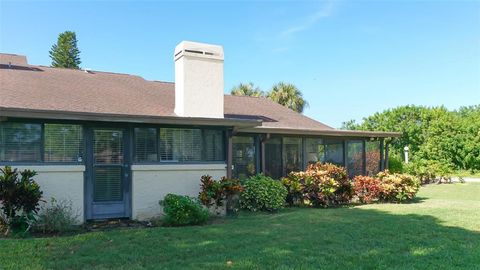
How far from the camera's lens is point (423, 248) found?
6637 mm

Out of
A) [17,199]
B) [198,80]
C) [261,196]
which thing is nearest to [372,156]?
[261,196]

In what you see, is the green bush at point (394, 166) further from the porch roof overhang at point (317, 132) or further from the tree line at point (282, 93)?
the tree line at point (282, 93)

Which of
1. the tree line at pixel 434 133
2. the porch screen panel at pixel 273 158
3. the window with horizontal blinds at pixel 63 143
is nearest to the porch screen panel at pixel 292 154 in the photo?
the porch screen panel at pixel 273 158

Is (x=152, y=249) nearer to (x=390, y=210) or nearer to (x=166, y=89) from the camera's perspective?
(x=390, y=210)

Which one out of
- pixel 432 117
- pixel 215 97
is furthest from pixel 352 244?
pixel 432 117

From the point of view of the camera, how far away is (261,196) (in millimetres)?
10773

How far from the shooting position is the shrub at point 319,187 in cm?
1183

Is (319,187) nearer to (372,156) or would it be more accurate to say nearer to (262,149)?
(262,149)

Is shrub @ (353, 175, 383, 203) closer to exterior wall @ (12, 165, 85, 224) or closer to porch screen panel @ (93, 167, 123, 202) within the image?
porch screen panel @ (93, 167, 123, 202)

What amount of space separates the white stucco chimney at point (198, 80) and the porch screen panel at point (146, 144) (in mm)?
1998

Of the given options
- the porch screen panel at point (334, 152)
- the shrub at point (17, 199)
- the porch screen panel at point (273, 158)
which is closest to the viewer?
the shrub at point (17, 199)

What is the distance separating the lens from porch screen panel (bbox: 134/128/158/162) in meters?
9.79

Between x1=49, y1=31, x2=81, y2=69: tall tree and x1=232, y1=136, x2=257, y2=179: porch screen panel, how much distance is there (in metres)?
21.7

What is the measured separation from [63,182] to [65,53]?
2490 cm
